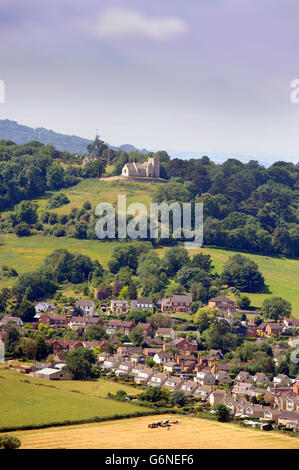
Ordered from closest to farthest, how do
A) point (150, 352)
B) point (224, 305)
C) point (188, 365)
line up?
point (188, 365) < point (150, 352) < point (224, 305)

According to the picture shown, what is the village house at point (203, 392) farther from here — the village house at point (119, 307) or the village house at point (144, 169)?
the village house at point (144, 169)

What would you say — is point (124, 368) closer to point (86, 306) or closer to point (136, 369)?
point (136, 369)

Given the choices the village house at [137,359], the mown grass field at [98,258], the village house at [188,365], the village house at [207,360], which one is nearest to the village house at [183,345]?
the village house at [207,360]

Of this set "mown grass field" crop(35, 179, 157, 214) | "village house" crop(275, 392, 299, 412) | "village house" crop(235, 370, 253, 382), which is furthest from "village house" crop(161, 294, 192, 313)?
"mown grass field" crop(35, 179, 157, 214)

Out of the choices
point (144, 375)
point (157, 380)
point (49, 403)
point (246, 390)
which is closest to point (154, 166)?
point (144, 375)

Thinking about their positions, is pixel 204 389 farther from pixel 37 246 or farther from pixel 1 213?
pixel 1 213

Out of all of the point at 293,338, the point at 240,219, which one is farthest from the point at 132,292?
the point at 240,219
